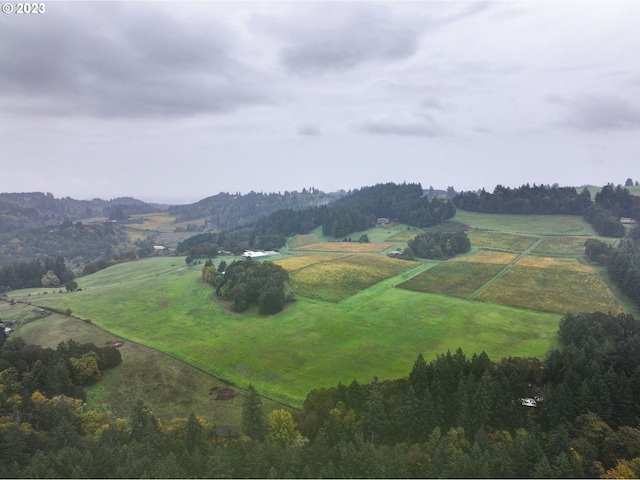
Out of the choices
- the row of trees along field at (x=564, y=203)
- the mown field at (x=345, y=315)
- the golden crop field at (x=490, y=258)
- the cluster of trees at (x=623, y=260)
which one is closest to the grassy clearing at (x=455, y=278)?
the mown field at (x=345, y=315)

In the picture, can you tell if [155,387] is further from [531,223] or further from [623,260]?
[531,223]

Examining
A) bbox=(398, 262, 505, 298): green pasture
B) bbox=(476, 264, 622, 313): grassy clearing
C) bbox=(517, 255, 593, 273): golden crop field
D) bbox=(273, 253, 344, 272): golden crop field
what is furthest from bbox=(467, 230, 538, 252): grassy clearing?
bbox=(273, 253, 344, 272): golden crop field

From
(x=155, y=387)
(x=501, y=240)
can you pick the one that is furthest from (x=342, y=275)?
(x=501, y=240)

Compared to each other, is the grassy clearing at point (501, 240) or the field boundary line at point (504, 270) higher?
the grassy clearing at point (501, 240)

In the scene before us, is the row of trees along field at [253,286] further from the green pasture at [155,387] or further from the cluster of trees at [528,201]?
the cluster of trees at [528,201]

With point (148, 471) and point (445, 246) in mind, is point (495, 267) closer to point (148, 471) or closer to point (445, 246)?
point (445, 246)

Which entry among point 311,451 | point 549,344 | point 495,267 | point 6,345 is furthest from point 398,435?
point 495,267

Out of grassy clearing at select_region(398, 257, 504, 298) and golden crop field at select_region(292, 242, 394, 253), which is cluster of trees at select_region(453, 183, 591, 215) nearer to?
golden crop field at select_region(292, 242, 394, 253)

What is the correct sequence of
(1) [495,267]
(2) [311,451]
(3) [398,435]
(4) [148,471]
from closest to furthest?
(4) [148,471] < (2) [311,451] < (3) [398,435] < (1) [495,267]

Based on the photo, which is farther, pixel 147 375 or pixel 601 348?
pixel 147 375
